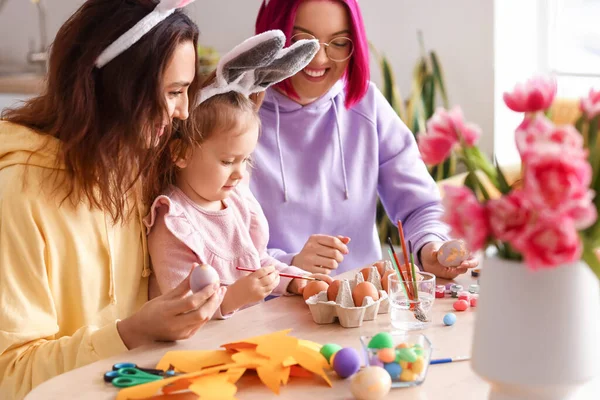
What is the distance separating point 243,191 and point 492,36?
A: 2.10 m

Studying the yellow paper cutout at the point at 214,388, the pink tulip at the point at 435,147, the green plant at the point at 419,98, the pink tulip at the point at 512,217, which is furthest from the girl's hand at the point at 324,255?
the green plant at the point at 419,98

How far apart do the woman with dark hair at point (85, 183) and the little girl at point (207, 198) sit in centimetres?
10

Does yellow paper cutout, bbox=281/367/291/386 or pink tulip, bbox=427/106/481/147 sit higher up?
pink tulip, bbox=427/106/481/147

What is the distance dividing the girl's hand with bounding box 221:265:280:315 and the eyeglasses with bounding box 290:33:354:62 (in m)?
0.69

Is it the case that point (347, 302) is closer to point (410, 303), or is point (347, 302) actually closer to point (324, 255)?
point (410, 303)

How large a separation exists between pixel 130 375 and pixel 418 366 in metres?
0.41

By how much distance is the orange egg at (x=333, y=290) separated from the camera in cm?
145

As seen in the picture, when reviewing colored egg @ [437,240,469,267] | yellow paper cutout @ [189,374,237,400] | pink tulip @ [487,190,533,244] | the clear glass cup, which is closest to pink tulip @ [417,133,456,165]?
pink tulip @ [487,190,533,244]

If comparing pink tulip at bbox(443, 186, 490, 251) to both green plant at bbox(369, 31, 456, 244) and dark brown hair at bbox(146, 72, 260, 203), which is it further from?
green plant at bbox(369, 31, 456, 244)

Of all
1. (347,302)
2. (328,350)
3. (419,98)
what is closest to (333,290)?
(347,302)

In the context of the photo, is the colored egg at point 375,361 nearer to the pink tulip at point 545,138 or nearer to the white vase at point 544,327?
the white vase at point 544,327

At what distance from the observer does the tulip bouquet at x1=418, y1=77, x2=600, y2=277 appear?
0.79 m

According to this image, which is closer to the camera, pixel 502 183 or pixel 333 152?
pixel 502 183

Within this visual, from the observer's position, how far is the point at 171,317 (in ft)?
4.25
